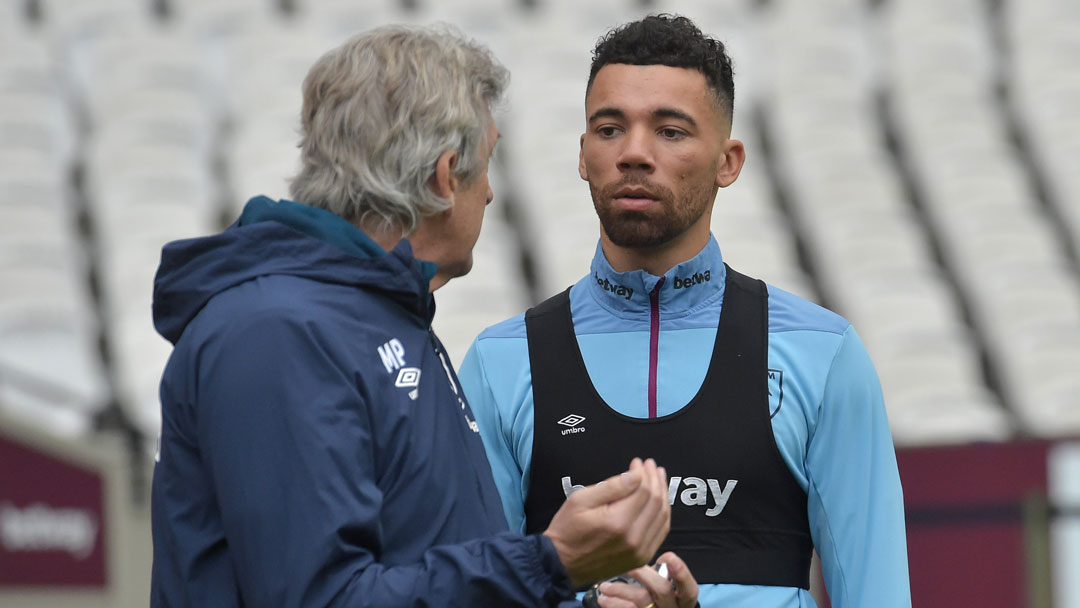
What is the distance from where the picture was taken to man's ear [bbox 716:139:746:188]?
2002 mm

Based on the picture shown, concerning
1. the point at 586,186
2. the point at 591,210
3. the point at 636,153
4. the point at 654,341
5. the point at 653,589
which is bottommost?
the point at 653,589

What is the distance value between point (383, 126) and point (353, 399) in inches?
12.3

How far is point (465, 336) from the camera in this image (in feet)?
20.5

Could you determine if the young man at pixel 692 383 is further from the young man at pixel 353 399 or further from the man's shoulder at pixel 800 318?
the young man at pixel 353 399

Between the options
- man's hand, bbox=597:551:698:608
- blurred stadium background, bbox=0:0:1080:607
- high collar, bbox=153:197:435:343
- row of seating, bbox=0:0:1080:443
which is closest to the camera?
high collar, bbox=153:197:435:343

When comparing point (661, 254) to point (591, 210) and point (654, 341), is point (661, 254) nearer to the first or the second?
point (654, 341)

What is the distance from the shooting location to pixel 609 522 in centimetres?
135

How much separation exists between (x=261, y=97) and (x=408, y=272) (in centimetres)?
704

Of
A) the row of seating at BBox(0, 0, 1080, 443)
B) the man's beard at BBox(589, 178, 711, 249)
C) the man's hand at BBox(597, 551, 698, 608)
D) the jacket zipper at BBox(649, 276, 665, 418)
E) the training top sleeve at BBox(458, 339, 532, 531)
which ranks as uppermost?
the row of seating at BBox(0, 0, 1080, 443)

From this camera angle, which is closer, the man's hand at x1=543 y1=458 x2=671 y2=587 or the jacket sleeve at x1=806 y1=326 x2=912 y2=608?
the man's hand at x1=543 y1=458 x2=671 y2=587

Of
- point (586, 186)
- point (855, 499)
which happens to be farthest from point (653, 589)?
point (586, 186)

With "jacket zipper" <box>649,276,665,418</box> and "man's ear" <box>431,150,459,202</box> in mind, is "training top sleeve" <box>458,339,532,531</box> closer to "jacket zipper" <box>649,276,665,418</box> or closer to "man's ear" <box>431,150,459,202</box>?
"jacket zipper" <box>649,276,665,418</box>

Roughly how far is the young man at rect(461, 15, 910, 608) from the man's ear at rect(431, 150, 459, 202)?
438mm

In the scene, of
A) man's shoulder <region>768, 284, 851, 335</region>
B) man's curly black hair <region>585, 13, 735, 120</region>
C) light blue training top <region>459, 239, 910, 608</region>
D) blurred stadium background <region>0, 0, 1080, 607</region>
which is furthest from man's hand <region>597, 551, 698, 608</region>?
blurred stadium background <region>0, 0, 1080, 607</region>
